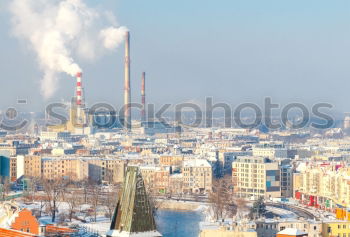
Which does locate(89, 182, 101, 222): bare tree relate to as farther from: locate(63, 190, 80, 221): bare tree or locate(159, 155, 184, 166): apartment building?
locate(159, 155, 184, 166): apartment building

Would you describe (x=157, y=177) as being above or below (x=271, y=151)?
below

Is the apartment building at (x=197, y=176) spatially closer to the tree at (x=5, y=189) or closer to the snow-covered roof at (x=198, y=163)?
the snow-covered roof at (x=198, y=163)

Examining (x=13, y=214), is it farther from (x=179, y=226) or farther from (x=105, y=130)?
(x=105, y=130)

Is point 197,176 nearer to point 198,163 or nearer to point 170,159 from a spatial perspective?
point 198,163

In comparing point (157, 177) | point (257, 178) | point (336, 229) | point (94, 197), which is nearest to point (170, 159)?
point (157, 177)

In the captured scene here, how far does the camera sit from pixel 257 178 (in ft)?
106

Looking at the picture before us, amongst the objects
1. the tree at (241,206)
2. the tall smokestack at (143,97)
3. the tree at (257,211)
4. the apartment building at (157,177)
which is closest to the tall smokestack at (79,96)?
the tall smokestack at (143,97)

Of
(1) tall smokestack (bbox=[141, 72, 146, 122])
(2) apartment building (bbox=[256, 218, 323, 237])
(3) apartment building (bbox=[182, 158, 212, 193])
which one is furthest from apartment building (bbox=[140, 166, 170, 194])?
(1) tall smokestack (bbox=[141, 72, 146, 122])

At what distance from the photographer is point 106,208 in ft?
85.3

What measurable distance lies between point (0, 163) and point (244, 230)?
64.2 ft

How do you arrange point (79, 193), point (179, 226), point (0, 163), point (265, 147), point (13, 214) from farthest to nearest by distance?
point (265, 147) → point (0, 163) → point (79, 193) → point (179, 226) → point (13, 214)

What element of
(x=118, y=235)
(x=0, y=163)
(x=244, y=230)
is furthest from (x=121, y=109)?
(x=118, y=235)

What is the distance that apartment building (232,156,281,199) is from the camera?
104 ft

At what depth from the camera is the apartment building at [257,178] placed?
104 ft
